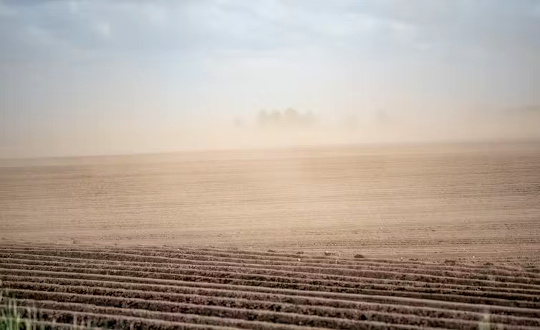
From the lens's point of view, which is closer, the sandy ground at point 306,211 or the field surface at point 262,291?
the field surface at point 262,291

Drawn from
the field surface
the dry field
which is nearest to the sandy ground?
Result: the dry field

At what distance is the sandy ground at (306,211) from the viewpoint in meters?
12.1

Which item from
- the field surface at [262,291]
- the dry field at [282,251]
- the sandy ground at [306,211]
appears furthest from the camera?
the sandy ground at [306,211]

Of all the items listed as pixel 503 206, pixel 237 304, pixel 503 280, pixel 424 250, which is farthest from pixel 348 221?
pixel 237 304

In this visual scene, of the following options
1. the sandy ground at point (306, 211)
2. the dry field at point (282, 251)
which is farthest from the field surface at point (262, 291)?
the sandy ground at point (306, 211)

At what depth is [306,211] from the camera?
641 inches

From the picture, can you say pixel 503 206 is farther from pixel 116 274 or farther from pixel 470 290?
pixel 116 274

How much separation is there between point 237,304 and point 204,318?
600mm

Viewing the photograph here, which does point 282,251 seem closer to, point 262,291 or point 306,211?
point 262,291

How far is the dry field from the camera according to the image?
269 inches

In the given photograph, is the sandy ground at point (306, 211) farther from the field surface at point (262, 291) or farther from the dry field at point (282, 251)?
the field surface at point (262, 291)

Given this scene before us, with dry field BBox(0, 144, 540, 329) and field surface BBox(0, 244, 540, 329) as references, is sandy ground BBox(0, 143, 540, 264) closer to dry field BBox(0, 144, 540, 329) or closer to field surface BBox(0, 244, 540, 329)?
dry field BBox(0, 144, 540, 329)

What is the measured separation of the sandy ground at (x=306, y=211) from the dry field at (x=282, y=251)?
66mm

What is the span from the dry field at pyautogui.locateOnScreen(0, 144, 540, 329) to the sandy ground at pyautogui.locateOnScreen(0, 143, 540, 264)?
2.6 inches
